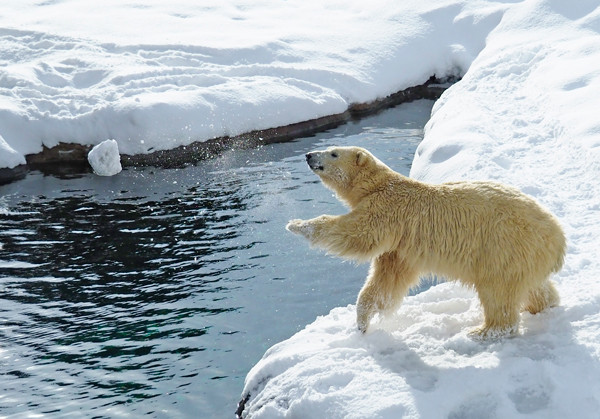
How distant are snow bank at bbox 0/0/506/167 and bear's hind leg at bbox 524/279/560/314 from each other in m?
9.39

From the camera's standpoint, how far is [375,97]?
16781mm

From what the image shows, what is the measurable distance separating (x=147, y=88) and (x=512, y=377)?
11517mm

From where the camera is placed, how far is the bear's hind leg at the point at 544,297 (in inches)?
223

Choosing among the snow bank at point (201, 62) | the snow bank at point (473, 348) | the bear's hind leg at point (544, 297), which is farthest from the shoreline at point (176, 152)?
the bear's hind leg at point (544, 297)

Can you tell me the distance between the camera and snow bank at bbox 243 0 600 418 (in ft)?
15.9

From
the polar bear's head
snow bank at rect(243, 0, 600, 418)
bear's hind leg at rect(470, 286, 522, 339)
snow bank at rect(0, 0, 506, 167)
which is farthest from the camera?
snow bank at rect(0, 0, 506, 167)

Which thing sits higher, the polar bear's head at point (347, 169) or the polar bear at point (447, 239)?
the polar bear's head at point (347, 169)

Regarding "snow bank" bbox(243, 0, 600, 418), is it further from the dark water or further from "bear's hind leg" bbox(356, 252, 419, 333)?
the dark water

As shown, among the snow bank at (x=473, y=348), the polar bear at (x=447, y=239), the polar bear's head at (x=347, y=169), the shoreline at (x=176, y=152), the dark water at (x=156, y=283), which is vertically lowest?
the dark water at (x=156, y=283)

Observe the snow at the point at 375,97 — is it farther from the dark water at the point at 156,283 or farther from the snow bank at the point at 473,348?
the dark water at the point at 156,283

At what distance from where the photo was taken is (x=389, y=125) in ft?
49.9

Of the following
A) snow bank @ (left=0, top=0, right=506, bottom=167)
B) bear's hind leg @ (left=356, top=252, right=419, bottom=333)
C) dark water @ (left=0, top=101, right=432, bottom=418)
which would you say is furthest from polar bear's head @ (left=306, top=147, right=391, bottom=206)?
snow bank @ (left=0, top=0, right=506, bottom=167)

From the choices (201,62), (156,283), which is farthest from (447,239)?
(201,62)

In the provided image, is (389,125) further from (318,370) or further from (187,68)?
(318,370)
